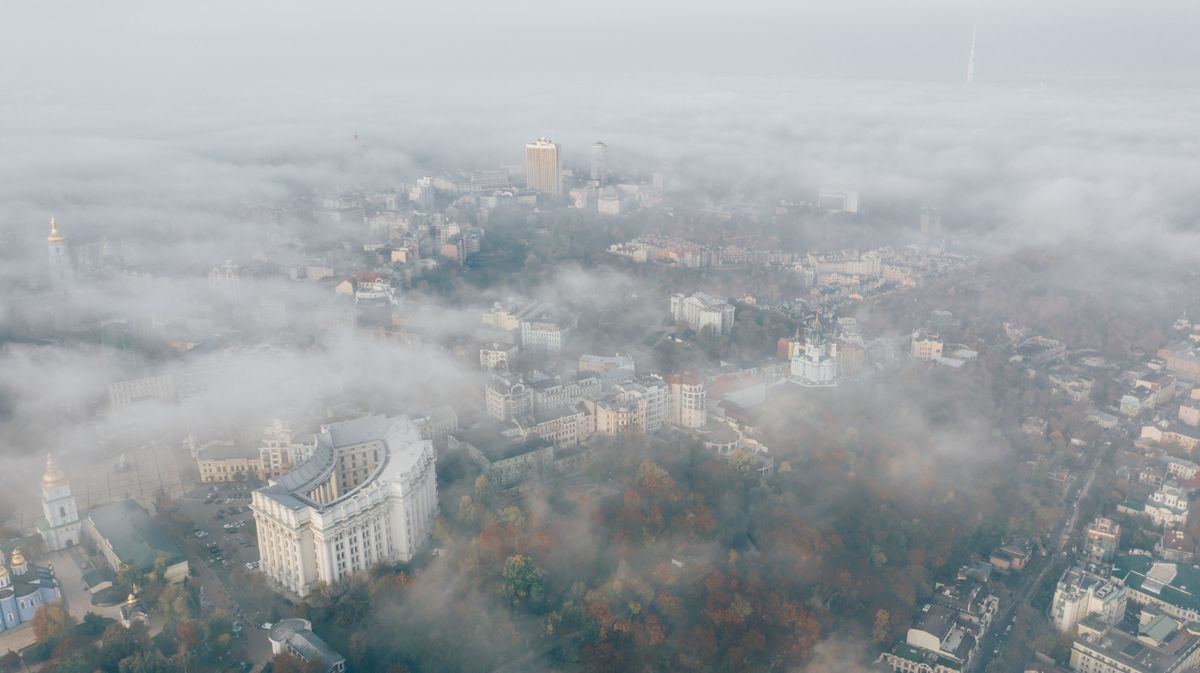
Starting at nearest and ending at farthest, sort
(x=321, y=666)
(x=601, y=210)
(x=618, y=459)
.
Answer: (x=321, y=666) → (x=618, y=459) → (x=601, y=210)

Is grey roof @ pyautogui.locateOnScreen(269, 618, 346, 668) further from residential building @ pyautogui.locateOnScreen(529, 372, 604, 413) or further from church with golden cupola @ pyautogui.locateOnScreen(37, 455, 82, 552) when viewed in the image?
residential building @ pyautogui.locateOnScreen(529, 372, 604, 413)

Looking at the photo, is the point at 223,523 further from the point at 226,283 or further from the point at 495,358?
the point at 226,283

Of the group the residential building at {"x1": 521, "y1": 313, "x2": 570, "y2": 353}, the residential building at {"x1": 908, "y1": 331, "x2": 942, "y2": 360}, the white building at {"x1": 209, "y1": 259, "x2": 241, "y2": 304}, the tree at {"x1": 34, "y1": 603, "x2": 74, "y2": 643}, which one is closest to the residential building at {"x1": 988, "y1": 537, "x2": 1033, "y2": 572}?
the residential building at {"x1": 908, "y1": 331, "x2": 942, "y2": 360}

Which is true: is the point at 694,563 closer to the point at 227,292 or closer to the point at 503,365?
the point at 503,365

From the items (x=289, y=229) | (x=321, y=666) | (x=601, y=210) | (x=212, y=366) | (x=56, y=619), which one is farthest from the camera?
(x=601, y=210)

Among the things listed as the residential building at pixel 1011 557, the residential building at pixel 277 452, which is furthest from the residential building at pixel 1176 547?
the residential building at pixel 277 452

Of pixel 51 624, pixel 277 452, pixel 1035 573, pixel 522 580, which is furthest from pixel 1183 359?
pixel 51 624

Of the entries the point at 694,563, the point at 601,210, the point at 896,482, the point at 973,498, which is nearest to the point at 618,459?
the point at 694,563
